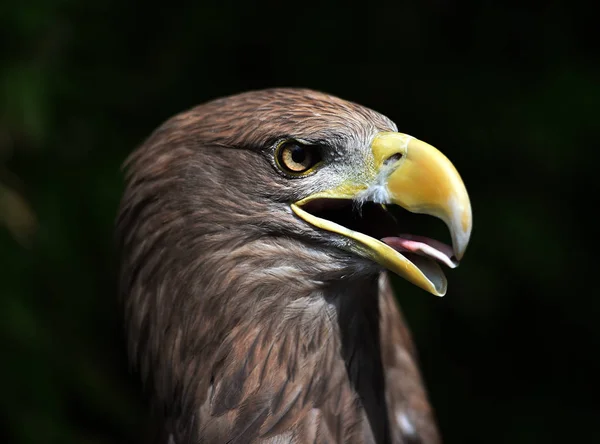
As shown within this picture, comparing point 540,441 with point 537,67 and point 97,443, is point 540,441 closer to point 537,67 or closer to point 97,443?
point 537,67

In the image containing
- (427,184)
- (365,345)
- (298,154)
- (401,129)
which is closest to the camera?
(427,184)

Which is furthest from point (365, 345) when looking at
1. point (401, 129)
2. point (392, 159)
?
point (401, 129)

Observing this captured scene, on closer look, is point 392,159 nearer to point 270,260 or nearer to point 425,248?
point 425,248

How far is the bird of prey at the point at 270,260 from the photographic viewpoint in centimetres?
163

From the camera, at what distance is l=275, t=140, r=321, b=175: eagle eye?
1.65 metres

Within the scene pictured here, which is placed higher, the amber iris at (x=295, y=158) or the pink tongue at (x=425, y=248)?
the amber iris at (x=295, y=158)

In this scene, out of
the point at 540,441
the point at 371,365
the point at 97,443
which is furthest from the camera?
the point at 540,441

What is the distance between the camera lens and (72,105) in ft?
10.1

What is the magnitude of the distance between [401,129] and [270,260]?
161 centimetres

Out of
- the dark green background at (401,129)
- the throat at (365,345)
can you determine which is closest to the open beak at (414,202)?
the throat at (365,345)

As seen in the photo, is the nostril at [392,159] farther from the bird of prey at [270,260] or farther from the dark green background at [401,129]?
the dark green background at [401,129]

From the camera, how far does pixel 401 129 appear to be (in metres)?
3.17

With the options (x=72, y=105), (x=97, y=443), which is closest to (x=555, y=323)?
(x=97, y=443)

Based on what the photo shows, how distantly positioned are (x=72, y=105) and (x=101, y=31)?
0.30 m
